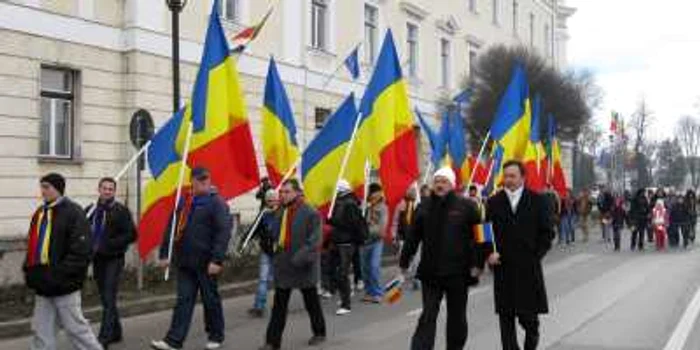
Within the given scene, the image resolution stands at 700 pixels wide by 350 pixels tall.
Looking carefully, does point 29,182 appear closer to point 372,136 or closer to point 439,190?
point 372,136

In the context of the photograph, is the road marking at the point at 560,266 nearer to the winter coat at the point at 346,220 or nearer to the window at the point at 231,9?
the winter coat at the point at 346,220

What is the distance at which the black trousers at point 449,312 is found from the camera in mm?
8094

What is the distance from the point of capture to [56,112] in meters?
19.0

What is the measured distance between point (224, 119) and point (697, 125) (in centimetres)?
9075

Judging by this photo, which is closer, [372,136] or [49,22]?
[372,136]

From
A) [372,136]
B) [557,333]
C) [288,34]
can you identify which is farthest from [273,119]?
[288,34]

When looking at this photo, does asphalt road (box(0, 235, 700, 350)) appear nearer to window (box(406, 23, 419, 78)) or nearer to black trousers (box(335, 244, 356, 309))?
black trousers (box(335, 244, 356, 309))

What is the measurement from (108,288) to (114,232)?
560 mm

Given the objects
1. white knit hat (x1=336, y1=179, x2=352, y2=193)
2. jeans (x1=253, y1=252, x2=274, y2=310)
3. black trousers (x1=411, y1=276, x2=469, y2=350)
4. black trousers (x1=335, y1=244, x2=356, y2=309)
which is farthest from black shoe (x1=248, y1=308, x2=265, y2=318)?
black trousers (x1=411, y1=276, x2=469, y2=350)

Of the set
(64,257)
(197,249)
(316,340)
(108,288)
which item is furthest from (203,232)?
(64,257)

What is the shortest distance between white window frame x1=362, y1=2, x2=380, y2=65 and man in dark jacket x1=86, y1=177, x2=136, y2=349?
70.8ft

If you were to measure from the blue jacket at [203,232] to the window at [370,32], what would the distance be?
22437 millimetres

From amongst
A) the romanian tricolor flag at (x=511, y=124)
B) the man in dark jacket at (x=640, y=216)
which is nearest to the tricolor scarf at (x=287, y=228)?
the romanian tricolor flag at (x=511, y=124)

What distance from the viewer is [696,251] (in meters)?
25.2
